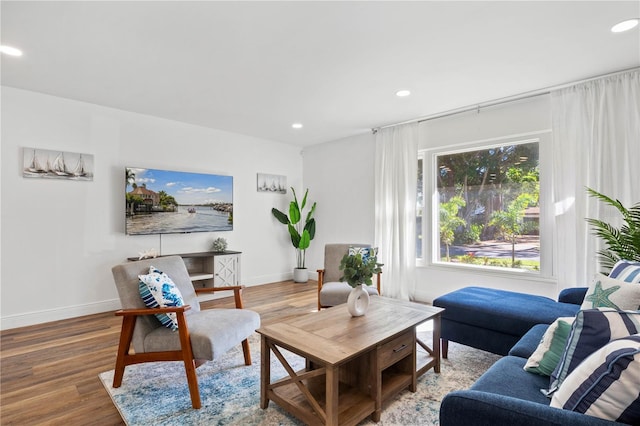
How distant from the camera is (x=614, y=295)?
1.65 meters

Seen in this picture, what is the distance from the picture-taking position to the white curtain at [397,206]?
4.44m

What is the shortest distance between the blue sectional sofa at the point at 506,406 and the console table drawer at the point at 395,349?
0.60m

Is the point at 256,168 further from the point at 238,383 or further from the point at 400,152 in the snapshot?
the point at 238,383

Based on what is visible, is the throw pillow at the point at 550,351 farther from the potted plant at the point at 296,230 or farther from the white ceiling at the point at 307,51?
the potted plant at the point at 296,230

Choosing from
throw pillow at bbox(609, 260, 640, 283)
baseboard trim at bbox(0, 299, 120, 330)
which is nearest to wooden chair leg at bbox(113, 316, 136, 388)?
baseboard trim at bbox(0, 299, 120, 330)

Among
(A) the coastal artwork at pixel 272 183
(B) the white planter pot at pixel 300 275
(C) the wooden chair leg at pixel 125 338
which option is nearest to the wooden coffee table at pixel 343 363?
(C) the wooden chair leg at pixel 125 338

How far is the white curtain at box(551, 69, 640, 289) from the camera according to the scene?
2.92m

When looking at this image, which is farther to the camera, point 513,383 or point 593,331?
point 513,383

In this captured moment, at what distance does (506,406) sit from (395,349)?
106 cm

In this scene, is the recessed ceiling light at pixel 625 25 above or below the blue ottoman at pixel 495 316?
above

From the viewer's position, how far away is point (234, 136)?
520 cm

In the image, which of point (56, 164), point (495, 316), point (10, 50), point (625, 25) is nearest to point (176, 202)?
point (56, 164)

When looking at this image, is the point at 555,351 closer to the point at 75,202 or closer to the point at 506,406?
the point at 506,406

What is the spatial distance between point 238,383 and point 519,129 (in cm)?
396
